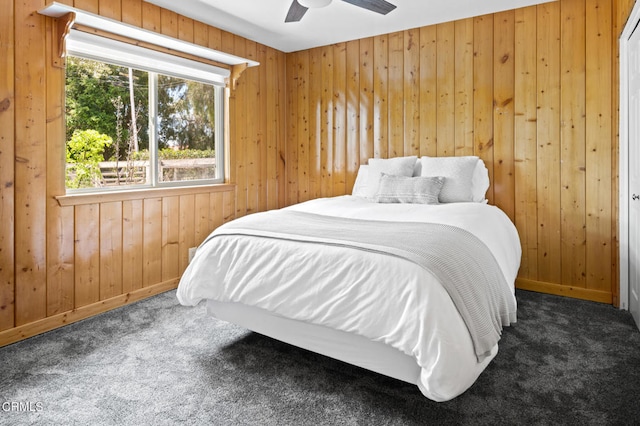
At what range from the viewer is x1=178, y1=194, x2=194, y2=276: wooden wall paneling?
3516mm

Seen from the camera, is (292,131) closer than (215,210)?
No

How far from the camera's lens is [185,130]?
3637mm

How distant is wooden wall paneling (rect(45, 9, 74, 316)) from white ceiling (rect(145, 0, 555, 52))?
3.30 ft

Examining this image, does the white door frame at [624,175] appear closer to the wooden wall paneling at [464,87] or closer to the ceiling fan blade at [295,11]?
the wooden wall paneling at [464,87]

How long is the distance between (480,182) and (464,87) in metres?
0.89

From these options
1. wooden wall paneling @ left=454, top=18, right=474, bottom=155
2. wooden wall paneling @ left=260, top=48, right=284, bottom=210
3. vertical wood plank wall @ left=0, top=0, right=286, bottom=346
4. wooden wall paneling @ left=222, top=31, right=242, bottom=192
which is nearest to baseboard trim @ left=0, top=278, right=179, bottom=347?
vertical wood plank wall @ left=0, top=0, right=286, bottom=346

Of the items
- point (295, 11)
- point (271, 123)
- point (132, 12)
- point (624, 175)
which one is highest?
point (132, 12)

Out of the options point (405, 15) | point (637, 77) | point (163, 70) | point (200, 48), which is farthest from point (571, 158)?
point (163, 70)

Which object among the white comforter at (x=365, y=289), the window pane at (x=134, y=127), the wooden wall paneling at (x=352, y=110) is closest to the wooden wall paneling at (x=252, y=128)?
the window pane at (x=134, y=127)

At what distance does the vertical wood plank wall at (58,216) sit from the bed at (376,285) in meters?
0.95

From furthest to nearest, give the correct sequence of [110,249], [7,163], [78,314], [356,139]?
[356,139] < [110,249] < [78,314] < [7,163]

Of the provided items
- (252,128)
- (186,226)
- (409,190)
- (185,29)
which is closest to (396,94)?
(409,190)

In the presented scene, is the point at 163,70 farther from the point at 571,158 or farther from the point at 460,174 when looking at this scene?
the point at 571,158

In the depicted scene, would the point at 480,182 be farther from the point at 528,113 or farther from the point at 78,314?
the point at 78,314
